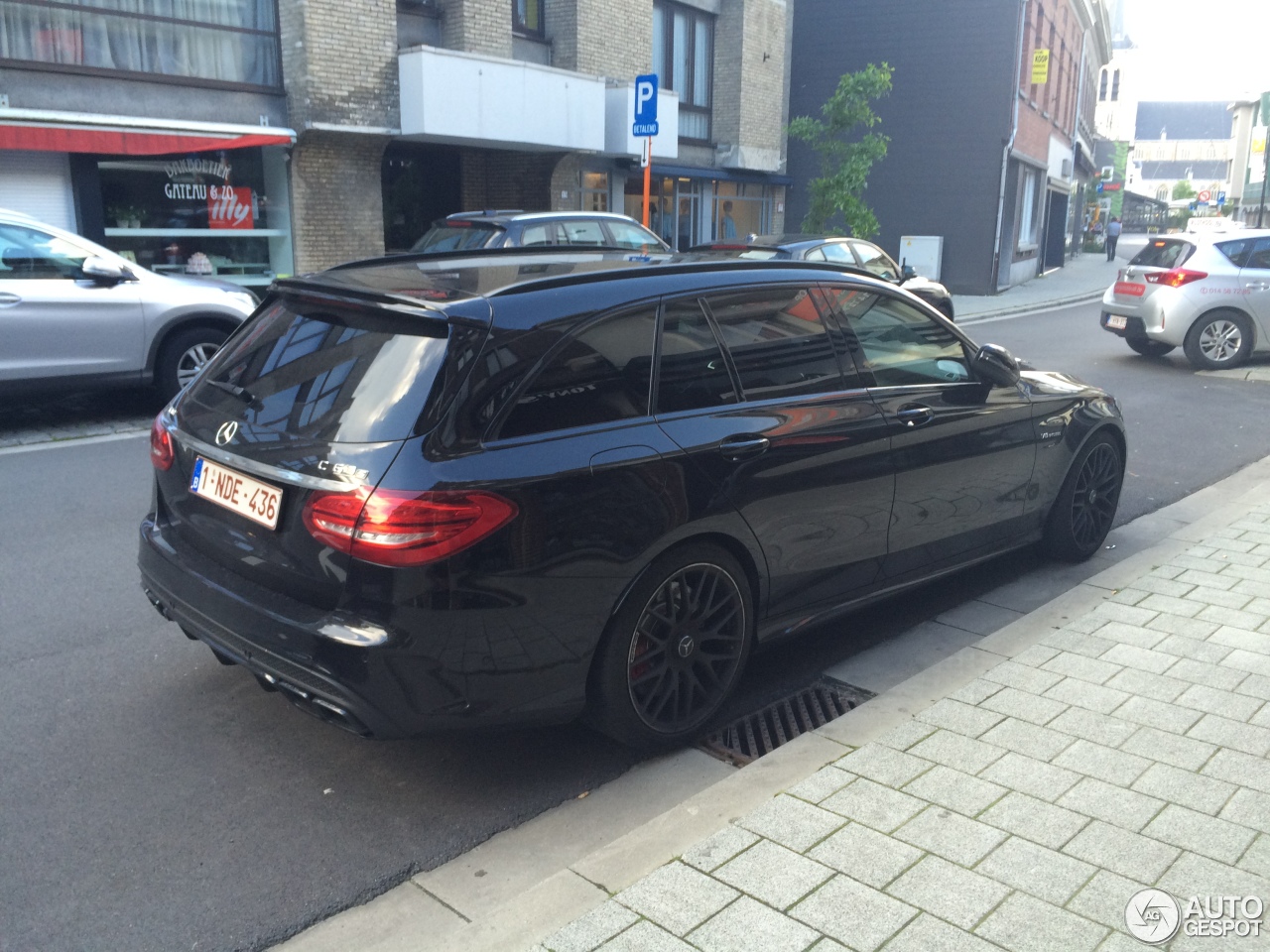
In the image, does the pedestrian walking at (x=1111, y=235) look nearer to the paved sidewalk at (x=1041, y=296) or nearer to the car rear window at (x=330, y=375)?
the paved sidewalk at (x=1041, y=296)

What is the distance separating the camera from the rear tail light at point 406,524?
310 centimetres

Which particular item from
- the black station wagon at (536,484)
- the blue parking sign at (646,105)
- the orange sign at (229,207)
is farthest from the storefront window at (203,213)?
the black station wagon at (536,484)

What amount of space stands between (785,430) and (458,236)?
7.75 metres

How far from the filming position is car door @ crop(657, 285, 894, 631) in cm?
386

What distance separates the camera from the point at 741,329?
4.14m

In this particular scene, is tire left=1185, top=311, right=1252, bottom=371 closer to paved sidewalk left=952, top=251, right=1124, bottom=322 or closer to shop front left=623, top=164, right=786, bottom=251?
paved sidewalk left=952, top=251, right=1124, bottom=322

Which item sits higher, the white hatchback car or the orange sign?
the orange sign

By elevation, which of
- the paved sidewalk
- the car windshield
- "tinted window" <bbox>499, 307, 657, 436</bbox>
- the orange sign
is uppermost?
the orange sign

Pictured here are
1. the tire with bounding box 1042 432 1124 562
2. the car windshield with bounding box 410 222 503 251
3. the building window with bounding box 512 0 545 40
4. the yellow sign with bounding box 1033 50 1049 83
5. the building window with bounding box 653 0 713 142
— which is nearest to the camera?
the tire with bounding box 1042 432 1124 562

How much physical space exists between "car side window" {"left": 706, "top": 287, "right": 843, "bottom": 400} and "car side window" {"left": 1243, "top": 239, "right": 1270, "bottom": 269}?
38.2ft

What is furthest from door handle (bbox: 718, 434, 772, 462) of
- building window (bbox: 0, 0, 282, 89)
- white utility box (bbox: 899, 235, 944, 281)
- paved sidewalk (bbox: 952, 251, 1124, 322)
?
white utility box (bbox: 899, 235, 944, 281)

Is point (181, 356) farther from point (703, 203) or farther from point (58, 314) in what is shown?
point (703, 203)

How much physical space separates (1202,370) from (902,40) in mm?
16330

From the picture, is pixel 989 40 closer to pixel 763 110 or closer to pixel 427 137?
pixel 763 110
